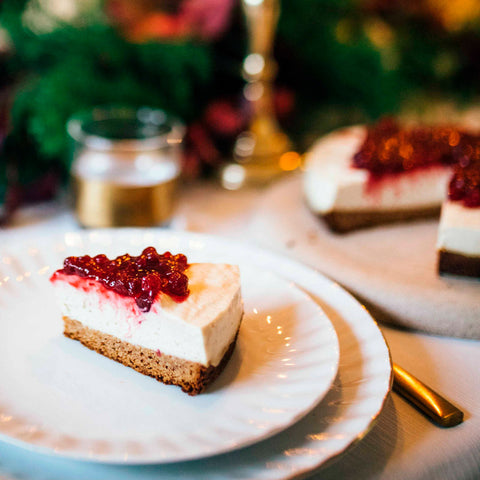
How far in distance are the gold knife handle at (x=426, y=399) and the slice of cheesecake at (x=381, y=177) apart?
2.72ft

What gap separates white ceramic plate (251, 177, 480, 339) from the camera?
1508 mm

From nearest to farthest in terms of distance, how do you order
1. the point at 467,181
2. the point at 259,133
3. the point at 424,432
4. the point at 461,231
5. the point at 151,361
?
the point at 424,432, the point at 151,361, the point at 461,231, the point at 467,181, the point at 259,133

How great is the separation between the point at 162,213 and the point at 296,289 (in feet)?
2.30

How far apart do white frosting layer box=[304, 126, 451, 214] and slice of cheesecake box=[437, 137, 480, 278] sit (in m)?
0.32

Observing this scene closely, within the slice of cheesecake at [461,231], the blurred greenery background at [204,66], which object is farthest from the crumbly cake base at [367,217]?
the blurred greenery background at [204,66]

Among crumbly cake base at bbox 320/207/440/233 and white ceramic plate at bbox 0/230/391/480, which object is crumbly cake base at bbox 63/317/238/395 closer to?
white ceramic plate at bbox 0/230/391/480

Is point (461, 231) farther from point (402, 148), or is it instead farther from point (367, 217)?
point (402, 148)

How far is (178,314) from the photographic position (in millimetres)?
1208

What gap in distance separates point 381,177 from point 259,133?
65 cm

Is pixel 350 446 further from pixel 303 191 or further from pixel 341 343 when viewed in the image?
pixel 303 191

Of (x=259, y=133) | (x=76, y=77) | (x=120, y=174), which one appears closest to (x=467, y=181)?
(x=259, y=133)

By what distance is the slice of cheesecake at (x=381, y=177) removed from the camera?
6.62 feet

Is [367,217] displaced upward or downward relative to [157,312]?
downward

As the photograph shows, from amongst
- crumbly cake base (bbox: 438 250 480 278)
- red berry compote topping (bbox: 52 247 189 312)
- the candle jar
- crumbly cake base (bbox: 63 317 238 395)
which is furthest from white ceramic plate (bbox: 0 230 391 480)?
the candle jar
